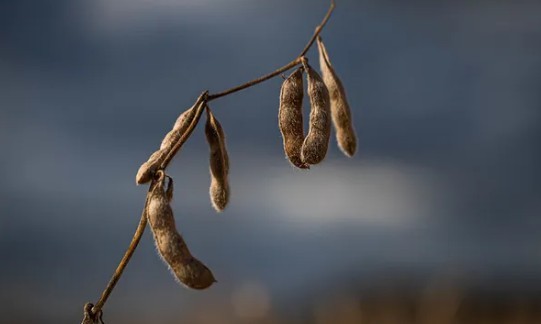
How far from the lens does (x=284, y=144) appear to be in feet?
7.22

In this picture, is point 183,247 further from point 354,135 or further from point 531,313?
point 531,313

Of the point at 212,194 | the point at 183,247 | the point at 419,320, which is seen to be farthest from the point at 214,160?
the point at 419,320

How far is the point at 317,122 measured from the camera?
218cm

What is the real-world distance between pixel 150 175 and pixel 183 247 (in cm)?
Result: 21

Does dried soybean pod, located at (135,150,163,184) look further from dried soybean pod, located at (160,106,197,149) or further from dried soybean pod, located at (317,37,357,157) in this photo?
dried soybean pod, located at (317,37,357,157)

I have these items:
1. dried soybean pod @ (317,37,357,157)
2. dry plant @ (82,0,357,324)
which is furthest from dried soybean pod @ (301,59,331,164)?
dried soybean pod @ (317,37,357,157)

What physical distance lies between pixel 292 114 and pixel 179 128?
1.33 feet

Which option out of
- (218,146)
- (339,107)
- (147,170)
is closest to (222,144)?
(218,146)

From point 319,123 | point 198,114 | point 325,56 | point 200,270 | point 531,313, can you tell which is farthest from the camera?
point 531,313

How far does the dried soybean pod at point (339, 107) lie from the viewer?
2449 millimetres

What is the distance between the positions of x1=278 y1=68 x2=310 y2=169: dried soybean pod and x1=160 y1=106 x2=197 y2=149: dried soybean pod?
0.32 m

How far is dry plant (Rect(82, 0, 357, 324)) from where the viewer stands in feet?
5.92

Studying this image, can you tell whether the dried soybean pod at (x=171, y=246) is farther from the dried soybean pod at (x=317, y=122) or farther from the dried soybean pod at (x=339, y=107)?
the dried soybean pod at (x=339, y=107)

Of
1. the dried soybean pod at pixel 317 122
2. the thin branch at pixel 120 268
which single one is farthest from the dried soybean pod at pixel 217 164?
the thin branch at pixel 120 268
